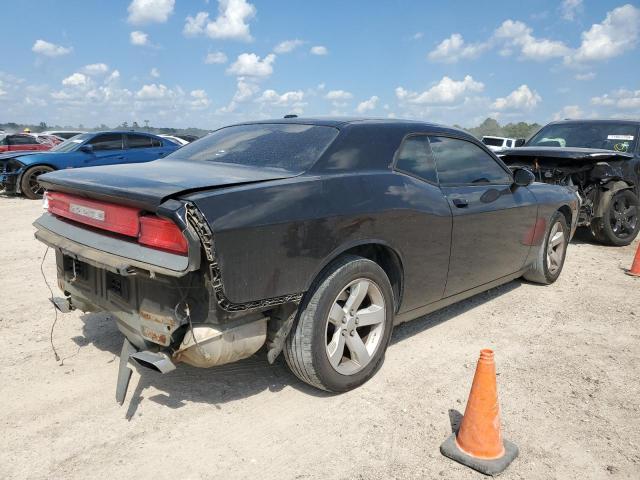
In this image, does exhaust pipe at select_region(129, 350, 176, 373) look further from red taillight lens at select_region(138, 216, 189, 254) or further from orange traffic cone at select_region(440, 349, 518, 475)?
orange traffic cone at select_region(440, 349, 518, 475)

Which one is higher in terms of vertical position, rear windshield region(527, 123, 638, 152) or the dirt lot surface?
rear windshield region(527, 123, 638, 152)

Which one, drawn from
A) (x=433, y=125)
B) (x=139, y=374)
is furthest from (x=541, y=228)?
(x=139, y=374)

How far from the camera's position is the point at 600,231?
7.68m

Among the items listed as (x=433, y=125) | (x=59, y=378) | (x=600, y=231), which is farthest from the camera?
(x=600, y=231)

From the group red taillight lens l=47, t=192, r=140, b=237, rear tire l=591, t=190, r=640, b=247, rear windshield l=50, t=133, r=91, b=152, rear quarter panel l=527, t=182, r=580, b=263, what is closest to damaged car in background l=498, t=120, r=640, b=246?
rear tire l=591, t=190, r=640, b=247

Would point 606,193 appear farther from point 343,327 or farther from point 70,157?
point 70,157

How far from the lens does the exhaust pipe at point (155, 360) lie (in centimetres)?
254

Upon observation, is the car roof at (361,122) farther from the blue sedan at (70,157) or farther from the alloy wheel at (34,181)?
the alloy wheel at (34,181)

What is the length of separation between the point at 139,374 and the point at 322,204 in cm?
166

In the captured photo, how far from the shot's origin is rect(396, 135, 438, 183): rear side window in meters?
3.54

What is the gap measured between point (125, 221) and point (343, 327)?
4.39 ft

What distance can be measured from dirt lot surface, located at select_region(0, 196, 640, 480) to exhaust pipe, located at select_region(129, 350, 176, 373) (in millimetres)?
408

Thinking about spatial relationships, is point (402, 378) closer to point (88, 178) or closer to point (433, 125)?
point (433, 125)

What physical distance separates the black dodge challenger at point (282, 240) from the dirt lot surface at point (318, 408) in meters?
0.29
